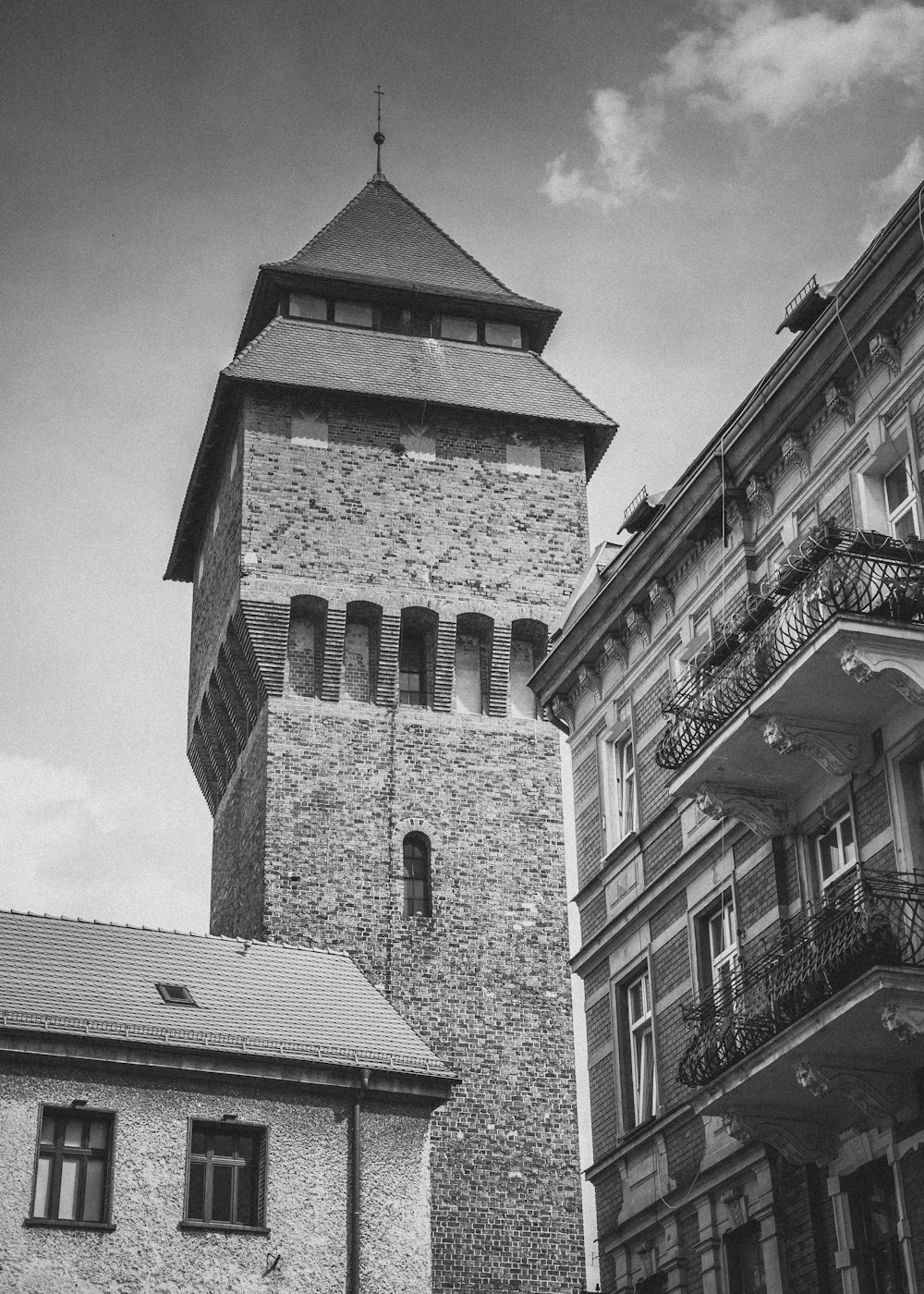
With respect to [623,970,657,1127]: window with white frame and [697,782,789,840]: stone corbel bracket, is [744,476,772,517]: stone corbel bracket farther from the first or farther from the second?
[623,970,657,1127]: window with white frame

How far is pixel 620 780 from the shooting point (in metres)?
20.1

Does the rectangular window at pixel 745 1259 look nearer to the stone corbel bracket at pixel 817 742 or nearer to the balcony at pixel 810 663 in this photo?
the balcony at pixel 810 663

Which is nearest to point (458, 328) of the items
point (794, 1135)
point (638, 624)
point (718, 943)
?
point (638, 624)

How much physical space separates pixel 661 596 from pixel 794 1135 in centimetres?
616

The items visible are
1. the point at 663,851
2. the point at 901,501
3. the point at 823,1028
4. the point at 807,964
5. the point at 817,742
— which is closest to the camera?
the point at 823,1028

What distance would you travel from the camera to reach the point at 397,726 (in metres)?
31.4

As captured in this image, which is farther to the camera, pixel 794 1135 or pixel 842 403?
pixel 842 403

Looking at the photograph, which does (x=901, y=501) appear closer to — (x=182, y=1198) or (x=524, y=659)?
(x=182, y=1198)

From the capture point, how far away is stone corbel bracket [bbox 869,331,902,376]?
51.0ft

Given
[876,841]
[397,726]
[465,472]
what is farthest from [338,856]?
[876,841]

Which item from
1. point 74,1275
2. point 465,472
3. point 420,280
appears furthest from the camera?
point 420,280

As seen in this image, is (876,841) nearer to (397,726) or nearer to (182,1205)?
(182,1205)

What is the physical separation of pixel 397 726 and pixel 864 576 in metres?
17.6

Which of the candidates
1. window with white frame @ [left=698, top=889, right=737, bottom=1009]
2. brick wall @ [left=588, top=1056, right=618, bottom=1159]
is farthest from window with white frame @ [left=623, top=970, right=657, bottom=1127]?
window with white frame @ [left=698, top=889, right=737, bottom=1009]
